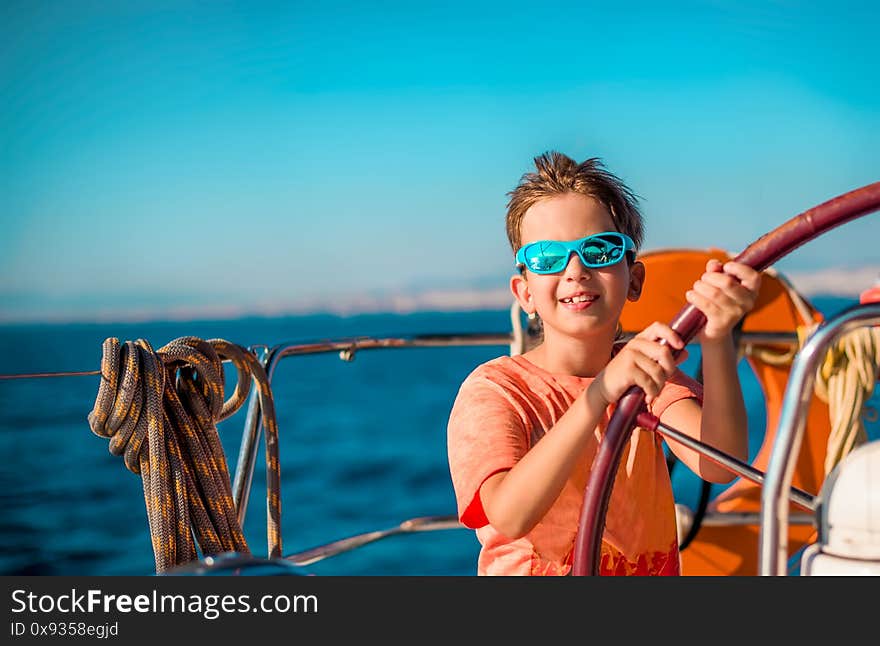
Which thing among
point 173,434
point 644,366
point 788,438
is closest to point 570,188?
point 644,366

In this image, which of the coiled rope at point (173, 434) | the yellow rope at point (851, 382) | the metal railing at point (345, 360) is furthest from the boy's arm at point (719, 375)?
the yellow rope at point (851, 382)

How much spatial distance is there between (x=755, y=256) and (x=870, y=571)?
0.99 feet

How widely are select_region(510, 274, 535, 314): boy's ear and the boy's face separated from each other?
0.02 meters

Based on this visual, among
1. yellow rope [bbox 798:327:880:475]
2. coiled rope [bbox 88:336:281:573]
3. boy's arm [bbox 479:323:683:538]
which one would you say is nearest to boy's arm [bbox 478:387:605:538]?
boy's arm [bbox 479:323:683:538]

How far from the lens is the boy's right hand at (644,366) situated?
96cm

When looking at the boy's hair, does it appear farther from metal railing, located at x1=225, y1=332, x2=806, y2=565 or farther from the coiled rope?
metal railing, located at x1=225, y1=332, x2=806, y2=565

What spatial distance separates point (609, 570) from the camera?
3.86 ft

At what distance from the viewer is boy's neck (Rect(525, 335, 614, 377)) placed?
121cm

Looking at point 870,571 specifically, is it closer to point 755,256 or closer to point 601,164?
point 755,256

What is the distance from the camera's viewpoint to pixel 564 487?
1.15 m

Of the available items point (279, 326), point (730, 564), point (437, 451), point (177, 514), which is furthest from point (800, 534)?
point (279, 326)

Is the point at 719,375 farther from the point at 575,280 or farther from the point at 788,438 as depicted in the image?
the point at 788,438

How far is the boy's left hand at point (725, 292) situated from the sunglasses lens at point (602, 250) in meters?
0.18

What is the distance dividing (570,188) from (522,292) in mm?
141
